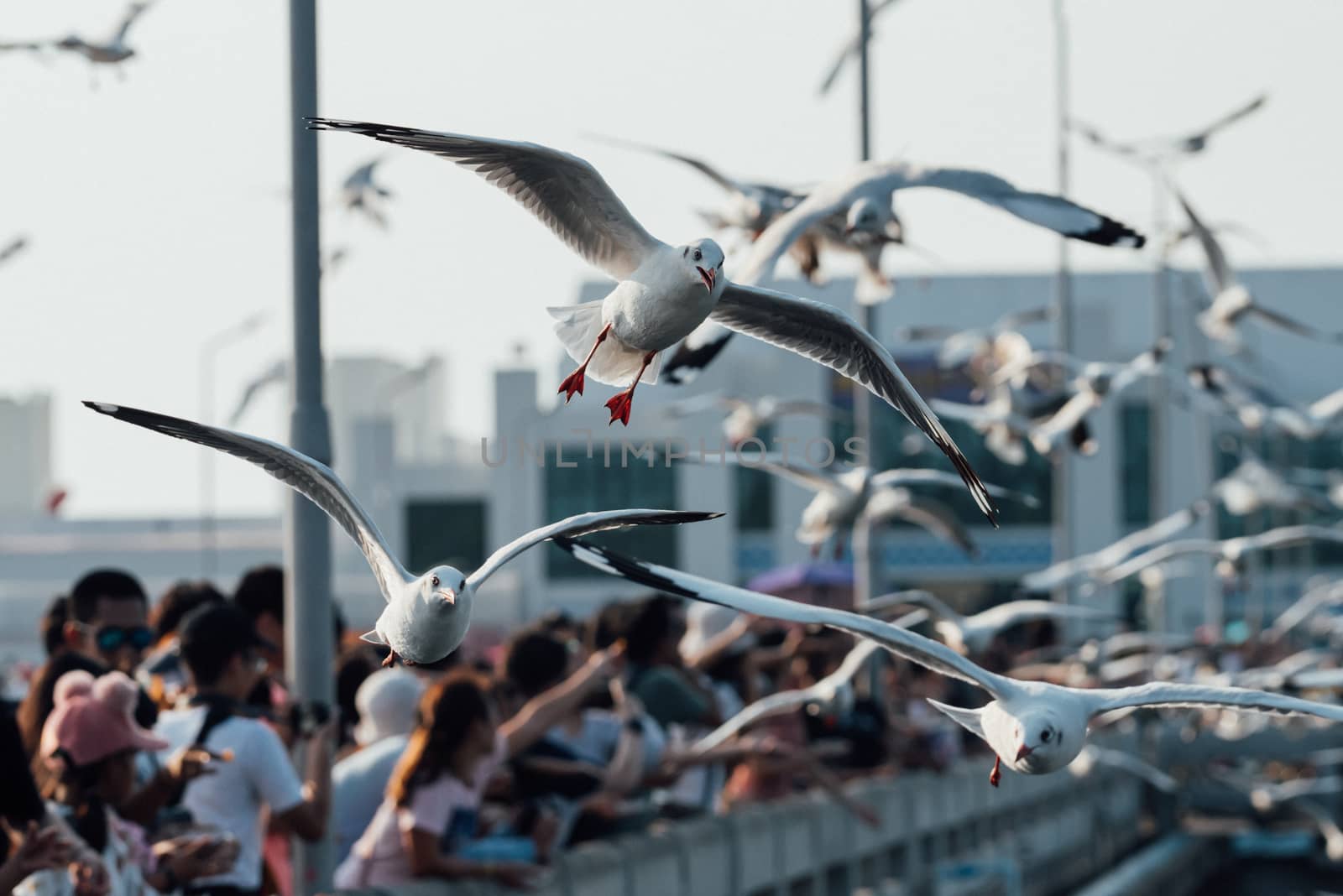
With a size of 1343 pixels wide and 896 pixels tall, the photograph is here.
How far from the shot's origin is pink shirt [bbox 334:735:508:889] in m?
7.30

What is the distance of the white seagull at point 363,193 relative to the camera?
50.1ft

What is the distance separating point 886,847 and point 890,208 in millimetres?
4874

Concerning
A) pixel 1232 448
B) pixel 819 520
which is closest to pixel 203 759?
pixel 819 520

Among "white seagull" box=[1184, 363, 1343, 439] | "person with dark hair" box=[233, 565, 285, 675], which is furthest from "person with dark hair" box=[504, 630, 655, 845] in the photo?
"white seagull" box=[1184, 363, 1343, 439]

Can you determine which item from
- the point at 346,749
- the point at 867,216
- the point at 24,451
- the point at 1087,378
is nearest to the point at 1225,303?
the point at 1087,378

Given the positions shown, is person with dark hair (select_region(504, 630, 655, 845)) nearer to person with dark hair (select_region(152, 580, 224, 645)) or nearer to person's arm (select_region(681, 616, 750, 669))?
person with dark hair (select_region(152, 580, 224, 645))

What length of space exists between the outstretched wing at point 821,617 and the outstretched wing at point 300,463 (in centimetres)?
35

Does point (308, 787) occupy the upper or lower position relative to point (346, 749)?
upper

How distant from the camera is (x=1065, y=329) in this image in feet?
80.3

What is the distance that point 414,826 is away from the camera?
287 inches

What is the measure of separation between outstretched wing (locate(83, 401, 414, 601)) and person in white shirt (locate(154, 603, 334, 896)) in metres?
2.24

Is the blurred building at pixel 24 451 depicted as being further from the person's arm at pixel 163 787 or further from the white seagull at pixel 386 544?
the white seagull at pixel 386 544

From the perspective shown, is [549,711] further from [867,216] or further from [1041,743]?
[1041,743]

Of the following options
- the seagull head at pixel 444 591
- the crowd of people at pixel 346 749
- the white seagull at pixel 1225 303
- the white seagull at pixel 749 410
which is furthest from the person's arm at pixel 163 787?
the white seagull at pixel 1225 303
